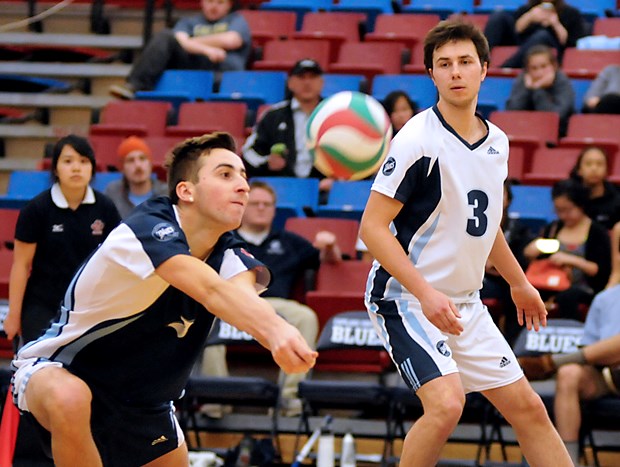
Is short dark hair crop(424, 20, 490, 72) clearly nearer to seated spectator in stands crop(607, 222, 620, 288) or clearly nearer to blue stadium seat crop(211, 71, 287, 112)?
seated spectator in stands crop(607, 222, 620, 288)

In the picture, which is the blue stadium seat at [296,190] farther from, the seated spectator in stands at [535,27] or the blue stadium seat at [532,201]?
the seated spectator in stands at [535,27]

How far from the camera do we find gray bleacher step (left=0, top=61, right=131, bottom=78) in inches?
538

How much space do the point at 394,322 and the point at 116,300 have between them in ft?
3.91

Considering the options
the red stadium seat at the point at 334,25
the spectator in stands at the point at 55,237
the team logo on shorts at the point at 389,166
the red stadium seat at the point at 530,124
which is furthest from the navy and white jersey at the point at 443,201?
the red stadium seat at the point at 334,25

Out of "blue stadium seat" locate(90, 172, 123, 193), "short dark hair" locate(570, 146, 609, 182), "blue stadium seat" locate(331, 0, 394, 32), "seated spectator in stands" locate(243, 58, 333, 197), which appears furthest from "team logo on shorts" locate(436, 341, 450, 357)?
A: "blue stadium seat" locate(331, 0, 394, 32)

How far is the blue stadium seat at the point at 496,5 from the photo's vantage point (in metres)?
12.9

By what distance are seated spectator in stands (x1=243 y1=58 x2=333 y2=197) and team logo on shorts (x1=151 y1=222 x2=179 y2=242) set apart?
19.1 ft

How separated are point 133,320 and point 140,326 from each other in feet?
0.12

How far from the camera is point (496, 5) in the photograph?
12969mm

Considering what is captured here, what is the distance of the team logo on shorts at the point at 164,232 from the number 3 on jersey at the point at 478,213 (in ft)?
4.52

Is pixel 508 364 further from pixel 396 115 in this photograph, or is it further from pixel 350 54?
pixel 350 54

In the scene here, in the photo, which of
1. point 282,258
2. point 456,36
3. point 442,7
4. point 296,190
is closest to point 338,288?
point 282,258

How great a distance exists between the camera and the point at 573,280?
28.2ft

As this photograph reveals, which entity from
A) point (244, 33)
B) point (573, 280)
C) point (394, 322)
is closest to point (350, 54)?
point (244, 33)
